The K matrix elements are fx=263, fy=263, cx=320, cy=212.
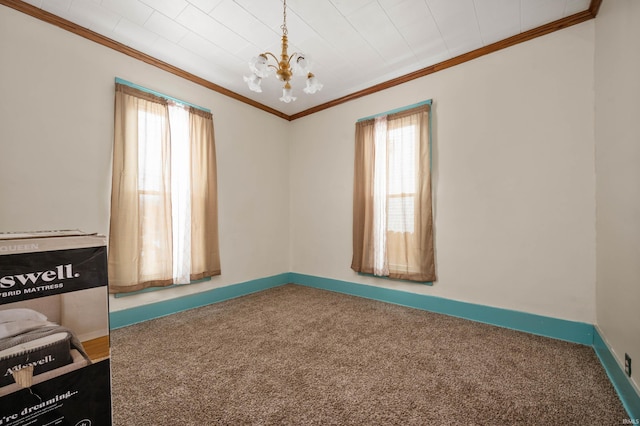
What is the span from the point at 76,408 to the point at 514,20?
3494mm

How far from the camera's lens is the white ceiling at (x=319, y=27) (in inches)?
80.0

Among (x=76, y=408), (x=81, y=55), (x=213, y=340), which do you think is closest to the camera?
(x=76, y=408)

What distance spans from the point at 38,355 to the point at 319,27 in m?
2.64

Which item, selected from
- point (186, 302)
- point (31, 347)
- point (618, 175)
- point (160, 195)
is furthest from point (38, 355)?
point (618, 175)

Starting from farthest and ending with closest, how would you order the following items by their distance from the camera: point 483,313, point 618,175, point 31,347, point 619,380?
1. point 483,313
2. point 618,175
3. point 619,380
4. point 31,347

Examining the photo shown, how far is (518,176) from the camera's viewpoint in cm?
235

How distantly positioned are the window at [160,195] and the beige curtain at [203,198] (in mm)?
10

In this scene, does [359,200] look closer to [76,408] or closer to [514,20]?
[514,20]

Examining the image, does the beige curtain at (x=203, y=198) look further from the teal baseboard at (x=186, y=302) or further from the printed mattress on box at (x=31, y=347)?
the printed mattress on box at (x=31, y=347)

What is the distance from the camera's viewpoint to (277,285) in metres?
3.88

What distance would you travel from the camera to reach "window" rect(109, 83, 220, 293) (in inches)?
94.7

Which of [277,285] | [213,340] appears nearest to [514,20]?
[213,340]

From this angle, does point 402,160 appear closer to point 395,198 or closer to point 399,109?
point 395,198

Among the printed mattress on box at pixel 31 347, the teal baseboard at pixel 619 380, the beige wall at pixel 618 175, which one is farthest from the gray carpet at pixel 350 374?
the printed mattress on box at pixel 31 347
